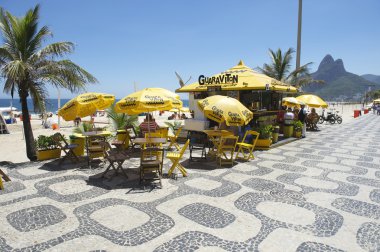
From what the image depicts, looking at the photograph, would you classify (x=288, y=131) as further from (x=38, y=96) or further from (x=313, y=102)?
(x=38, y=96)

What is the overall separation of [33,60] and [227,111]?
673 cm

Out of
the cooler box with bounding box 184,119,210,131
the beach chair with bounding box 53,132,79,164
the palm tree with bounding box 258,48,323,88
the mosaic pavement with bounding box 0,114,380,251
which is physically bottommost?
the mosaic pavement with bounding box 0,114,380,251

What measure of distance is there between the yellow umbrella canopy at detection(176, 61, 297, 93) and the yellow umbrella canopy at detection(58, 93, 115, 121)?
19.2 ft

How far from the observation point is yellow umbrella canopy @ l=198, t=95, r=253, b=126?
7.60 m

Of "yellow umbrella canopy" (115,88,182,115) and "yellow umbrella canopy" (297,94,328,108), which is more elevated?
"yellow umbrella canopy" (297,94,328,108)

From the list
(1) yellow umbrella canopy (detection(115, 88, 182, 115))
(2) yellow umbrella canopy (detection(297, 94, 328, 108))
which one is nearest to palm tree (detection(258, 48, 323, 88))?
(2) yellow umbrella canopy (detection(297, 94, 328, 108))

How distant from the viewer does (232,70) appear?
1352cm

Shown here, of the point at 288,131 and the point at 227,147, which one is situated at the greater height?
the point at 288,131

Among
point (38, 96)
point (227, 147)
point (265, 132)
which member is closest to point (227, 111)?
point (227, 147)

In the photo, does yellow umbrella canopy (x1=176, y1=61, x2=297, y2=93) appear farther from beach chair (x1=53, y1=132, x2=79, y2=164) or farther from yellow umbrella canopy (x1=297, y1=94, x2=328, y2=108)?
beach chair (x1=53, y1=132, x2=79, y2=164)

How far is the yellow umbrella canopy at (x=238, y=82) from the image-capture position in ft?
36.7

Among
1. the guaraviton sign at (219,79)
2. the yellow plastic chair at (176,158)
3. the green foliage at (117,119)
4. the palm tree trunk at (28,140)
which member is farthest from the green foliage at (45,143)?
the guaraviton sign at (219,79)

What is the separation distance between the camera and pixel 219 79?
12.4 meters

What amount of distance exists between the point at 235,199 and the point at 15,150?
13.6 m
